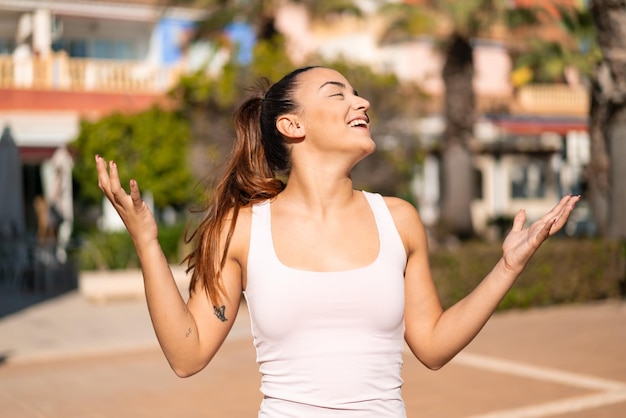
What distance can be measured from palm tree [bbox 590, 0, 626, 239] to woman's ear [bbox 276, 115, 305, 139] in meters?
11.3

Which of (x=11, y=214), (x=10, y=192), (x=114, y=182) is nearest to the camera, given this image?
(x=114, y=182)

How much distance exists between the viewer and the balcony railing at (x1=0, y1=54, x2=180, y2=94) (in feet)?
78.4

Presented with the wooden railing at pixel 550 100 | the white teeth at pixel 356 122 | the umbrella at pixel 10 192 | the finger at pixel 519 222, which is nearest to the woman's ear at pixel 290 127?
the white teeth at pixel 356 122

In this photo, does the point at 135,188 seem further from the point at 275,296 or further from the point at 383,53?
the point at 383,53

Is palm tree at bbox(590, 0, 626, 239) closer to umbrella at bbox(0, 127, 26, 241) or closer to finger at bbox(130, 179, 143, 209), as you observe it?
umbrella at bbox(0, 127, 26, 241)

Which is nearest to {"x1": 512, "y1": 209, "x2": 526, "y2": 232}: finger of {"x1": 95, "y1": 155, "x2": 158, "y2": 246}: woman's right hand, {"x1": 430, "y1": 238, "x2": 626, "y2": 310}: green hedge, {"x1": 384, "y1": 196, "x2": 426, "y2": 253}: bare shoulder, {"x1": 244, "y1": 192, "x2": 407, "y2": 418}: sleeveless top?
{"x1": 384, "y1": 196, "x2": 426, "y2": 253}: bare shoulder

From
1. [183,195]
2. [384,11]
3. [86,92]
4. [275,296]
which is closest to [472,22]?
[384,11]

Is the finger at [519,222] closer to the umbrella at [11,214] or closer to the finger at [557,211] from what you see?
the finger at [557,211]

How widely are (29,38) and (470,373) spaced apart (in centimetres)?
2193

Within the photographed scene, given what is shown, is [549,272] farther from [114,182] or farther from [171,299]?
[114,182]

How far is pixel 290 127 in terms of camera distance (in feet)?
8.04

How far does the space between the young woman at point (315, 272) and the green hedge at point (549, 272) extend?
8.96 m

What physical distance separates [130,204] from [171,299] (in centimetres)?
25

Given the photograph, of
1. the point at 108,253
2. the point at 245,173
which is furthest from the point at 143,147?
the point at 245,173
